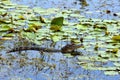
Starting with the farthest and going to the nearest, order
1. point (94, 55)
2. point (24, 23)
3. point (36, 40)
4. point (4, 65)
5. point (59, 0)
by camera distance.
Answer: point (59, 0), point (24, 23), point (36, 40), point (94, 55), point (4, 65)

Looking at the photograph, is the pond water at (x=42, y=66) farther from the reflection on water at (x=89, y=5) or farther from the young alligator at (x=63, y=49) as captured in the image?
the reflection on water at (x=89, y=5)

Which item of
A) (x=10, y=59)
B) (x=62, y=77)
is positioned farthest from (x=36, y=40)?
(x=62, y=77)

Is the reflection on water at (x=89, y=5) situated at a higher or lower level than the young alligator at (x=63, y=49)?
higher

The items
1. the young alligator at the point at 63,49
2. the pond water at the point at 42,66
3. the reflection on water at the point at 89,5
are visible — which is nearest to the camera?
the pond water at the point at 42,66

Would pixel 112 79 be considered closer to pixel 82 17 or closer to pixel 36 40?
pixel 36 40

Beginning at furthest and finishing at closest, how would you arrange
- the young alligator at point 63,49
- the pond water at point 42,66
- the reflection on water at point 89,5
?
1. the reflection on water at point 89,5
2. the young alligator at point 63,49
3. the pond water at point 42,66

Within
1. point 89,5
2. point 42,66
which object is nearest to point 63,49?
point 42,66

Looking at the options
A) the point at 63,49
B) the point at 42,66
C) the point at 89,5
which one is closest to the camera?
the point at 42,66

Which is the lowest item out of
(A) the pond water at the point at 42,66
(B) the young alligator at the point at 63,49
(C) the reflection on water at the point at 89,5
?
(A) the pond water at the point at 42,66

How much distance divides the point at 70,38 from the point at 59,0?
283 cm

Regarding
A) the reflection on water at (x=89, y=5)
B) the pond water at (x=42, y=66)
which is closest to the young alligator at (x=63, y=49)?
the pond water at (x=42, y=66)

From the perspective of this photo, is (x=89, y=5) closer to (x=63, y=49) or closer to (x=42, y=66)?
(x=63, y=49)

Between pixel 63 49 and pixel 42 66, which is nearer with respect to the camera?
pixel 42 66

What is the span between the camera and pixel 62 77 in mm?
3461
